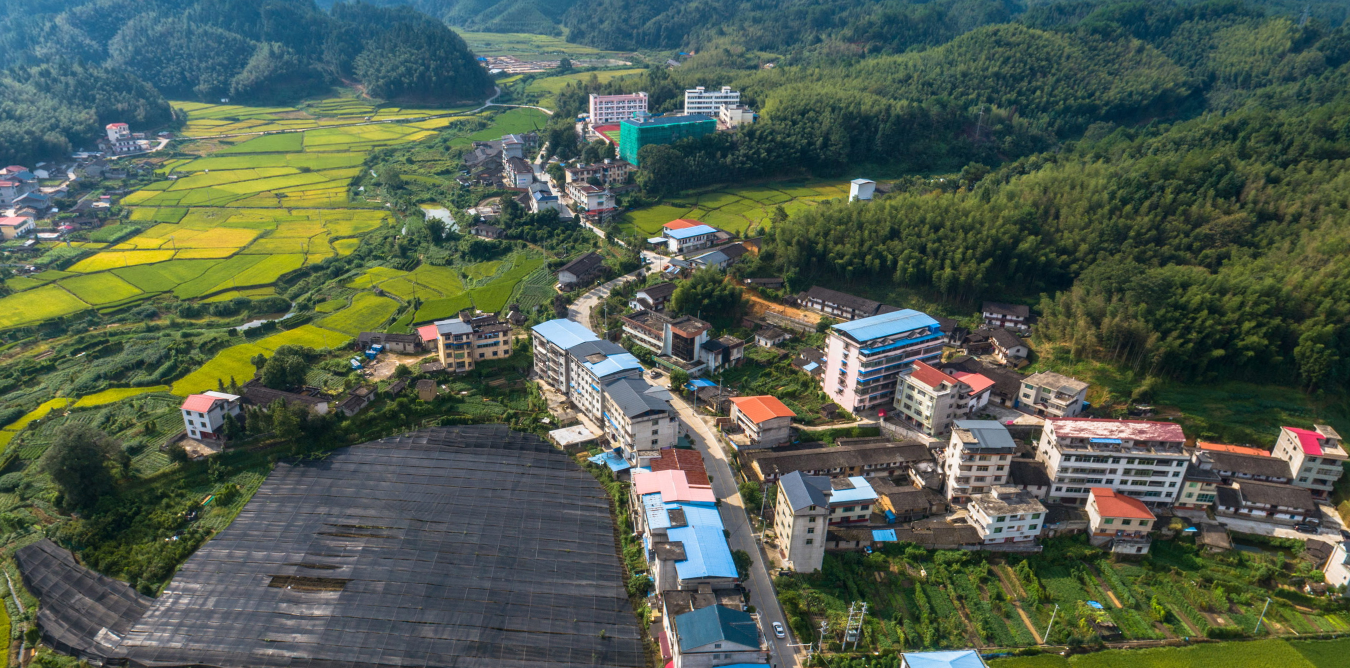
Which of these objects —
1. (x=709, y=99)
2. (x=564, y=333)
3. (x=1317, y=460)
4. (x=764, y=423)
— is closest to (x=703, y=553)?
(x=764, y=423)

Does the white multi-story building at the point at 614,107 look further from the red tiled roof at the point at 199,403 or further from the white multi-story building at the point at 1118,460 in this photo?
the white multi-story building at the point at 1118,460

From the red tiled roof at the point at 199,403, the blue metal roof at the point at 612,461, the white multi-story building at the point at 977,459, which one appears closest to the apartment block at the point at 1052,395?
the white multi-story building at the point at 977,459

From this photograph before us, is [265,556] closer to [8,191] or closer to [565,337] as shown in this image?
[565,337]

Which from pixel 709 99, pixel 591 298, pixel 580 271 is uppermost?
pixel 709 99

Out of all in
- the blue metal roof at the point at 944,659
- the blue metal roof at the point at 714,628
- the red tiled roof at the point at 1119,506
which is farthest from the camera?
the red tiled roof at the point at 1119,506

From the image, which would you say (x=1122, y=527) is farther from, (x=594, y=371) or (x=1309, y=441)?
(x=594, y=371)

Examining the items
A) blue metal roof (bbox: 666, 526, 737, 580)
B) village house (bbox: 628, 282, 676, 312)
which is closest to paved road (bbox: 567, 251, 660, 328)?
village house (bbox: 628, 282, 676, 312)
